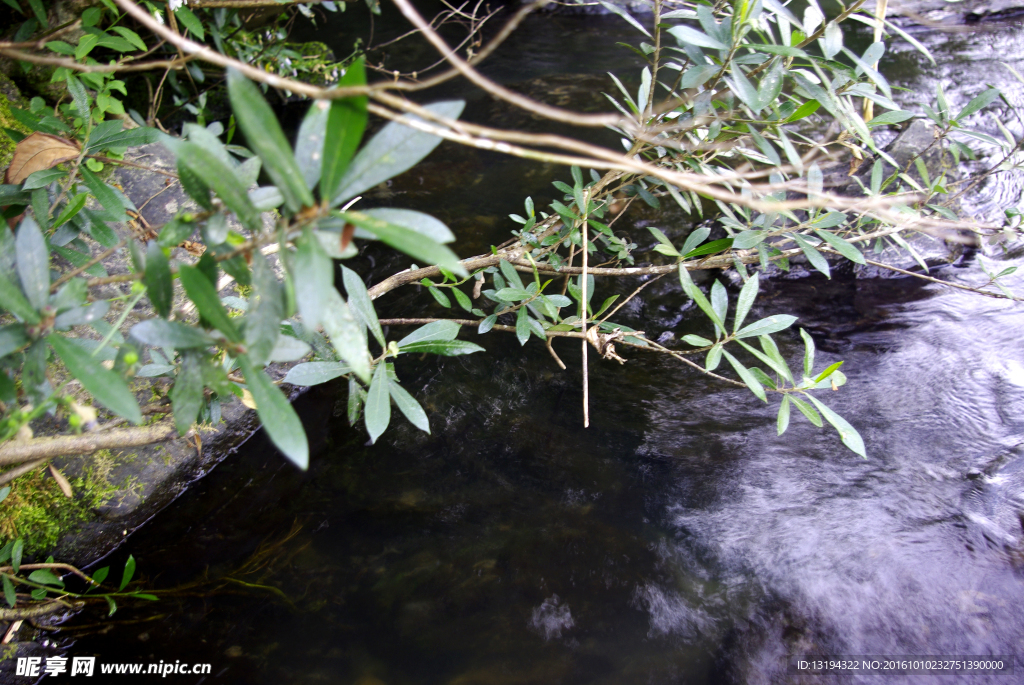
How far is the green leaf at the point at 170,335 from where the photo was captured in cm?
84

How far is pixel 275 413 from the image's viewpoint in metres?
0.84

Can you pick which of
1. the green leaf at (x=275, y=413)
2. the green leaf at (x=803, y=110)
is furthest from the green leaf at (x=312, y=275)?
the green leaf at (x=803, y=110)

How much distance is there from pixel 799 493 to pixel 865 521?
0.89 ft

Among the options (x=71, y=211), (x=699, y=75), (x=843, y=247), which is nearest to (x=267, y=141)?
(x=71, y=211)

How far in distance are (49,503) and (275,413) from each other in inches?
79.9

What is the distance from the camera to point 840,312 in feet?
10.6

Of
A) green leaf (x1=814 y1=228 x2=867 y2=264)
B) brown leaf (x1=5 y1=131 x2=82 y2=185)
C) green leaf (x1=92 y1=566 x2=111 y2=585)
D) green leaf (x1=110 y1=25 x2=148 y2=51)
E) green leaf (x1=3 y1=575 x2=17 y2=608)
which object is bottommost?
green leaf (x1=92 y1=566 x2=111 y2=585)

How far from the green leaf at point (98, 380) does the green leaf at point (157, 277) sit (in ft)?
0.43

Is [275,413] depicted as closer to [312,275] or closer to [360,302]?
[312,275]

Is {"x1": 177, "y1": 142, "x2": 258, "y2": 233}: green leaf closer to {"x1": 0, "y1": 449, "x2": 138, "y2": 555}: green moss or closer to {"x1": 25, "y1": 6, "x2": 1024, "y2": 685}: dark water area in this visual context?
{"x1": 25, "y1": 6, "x2": 1024, "y2": 685}: dark water area

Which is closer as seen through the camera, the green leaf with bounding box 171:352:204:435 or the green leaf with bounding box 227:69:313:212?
the green leaf with bounding box 227:69:313:212

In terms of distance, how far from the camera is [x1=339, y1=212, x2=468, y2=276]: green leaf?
0.70 meters

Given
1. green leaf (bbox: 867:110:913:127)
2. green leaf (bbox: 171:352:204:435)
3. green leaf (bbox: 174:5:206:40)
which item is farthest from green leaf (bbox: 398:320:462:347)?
green leaf (bbox: 174:5:206:40)

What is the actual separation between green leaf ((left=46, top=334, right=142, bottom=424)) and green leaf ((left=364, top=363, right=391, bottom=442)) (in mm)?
448
